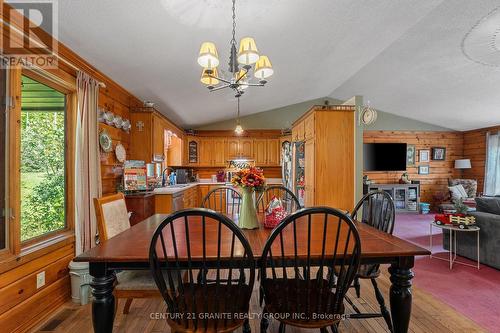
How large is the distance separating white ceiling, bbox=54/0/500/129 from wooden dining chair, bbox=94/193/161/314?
56.9 inches

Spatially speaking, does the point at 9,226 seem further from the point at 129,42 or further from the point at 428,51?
the point at 428,51

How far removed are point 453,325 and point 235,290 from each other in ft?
6.05

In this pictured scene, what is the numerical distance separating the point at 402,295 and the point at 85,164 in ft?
9.42

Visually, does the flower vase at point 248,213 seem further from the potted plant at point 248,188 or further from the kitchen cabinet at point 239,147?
the kitchen cabinet at point 239,147

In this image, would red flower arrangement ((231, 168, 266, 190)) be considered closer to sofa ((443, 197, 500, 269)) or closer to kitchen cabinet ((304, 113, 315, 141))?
kitchen cabinet ((304, 113, 315, 141))

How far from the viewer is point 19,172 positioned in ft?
6.03

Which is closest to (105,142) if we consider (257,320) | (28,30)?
(28,30)

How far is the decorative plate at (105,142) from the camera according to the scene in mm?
2825

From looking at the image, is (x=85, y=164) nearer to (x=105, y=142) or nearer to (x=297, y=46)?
(x=105, y=142)

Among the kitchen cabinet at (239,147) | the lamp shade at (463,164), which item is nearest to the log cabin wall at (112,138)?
the kitchen cabinet at (239,147)

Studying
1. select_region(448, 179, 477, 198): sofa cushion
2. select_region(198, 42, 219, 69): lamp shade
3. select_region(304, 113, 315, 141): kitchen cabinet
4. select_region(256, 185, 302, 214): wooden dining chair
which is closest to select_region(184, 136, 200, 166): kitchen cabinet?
select_region(304, 113, 315, 141): kitchen cabinet

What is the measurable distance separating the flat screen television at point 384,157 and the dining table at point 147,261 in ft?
19.2

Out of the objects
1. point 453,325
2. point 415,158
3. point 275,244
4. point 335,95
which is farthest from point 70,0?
point 415,158

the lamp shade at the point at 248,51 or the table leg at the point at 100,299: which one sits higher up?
the lamp shade at the point at 248,51
